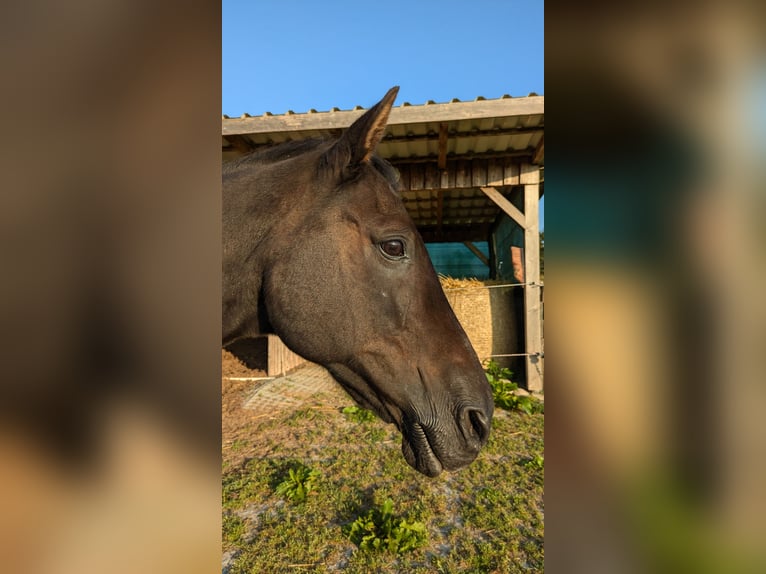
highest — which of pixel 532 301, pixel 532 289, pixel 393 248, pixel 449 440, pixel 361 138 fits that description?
pixel 361 138

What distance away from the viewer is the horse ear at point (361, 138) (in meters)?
1.07

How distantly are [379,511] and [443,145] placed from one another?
401 cm

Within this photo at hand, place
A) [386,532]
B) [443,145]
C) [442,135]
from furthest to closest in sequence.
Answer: [443,145], [442,135], [386,532]

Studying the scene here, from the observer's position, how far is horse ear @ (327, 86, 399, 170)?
1075mm

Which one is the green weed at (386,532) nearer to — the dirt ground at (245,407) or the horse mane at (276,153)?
the dirt ground at (245,407)

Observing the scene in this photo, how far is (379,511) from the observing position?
2553 millimetres

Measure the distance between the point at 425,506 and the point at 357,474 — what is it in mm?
747

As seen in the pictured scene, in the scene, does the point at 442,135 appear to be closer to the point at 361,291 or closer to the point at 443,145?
the point at 443,145

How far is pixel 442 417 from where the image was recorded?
120 cm

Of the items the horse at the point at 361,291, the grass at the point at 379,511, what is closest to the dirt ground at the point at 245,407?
the grass at the point at 379,511

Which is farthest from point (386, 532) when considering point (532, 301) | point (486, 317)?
point (486, 317)

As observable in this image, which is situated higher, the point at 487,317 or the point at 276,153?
the point at 276,153

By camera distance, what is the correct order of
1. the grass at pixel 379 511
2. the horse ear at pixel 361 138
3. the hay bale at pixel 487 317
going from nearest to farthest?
the horse ear at pixel 361 138 → the grass at pixel 379 511 → the hay bale at pixel 487 317
